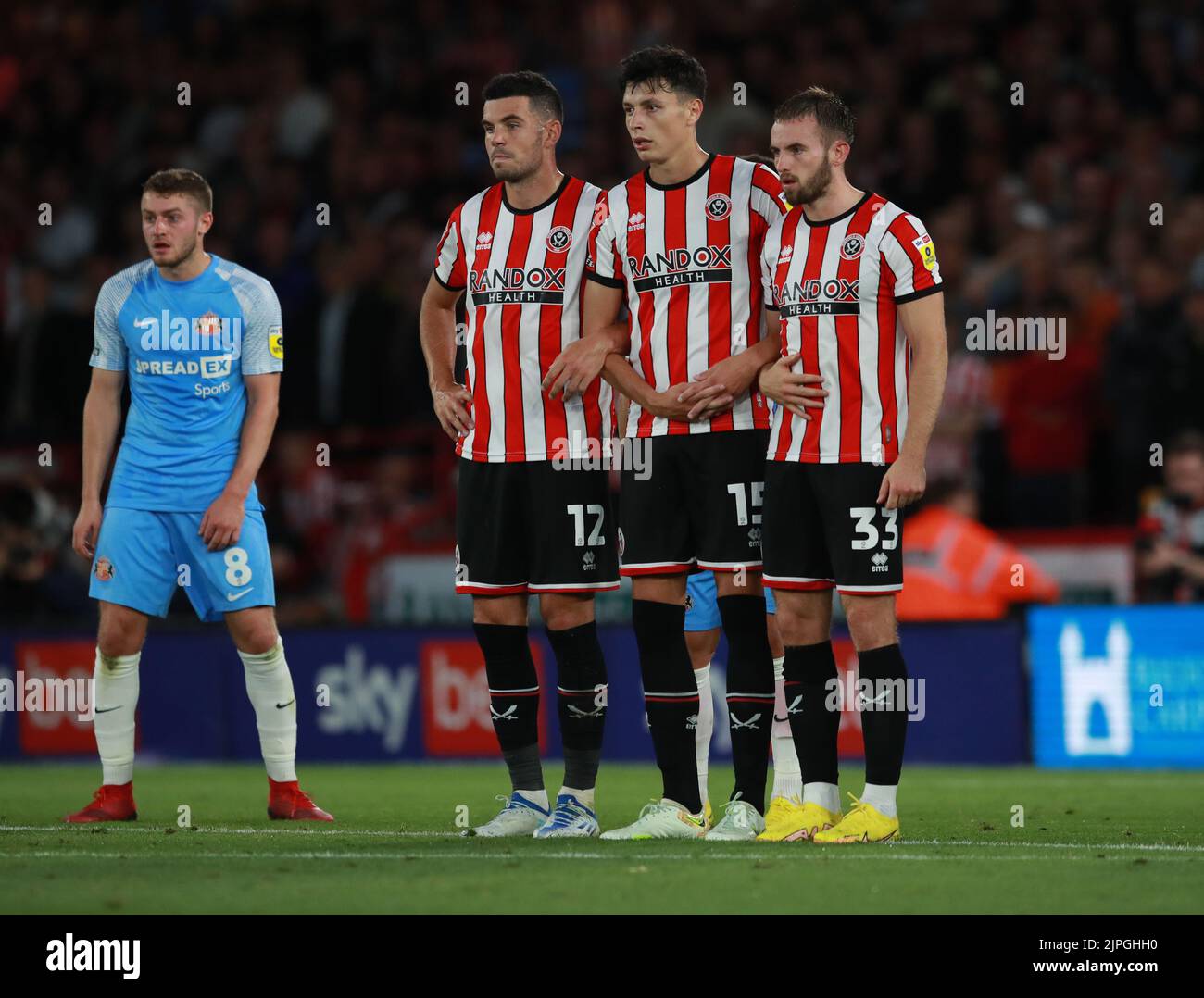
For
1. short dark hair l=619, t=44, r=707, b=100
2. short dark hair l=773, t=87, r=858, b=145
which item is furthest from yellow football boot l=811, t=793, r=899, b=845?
short dark hair l=619, t=44, r=707, b=100

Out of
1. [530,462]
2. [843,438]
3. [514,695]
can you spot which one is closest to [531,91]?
[530,462]

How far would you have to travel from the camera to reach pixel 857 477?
21.1ft

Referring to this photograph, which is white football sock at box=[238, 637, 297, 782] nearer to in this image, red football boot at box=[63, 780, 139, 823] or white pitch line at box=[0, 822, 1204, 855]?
white pitch line at box=[0, 822, 1204, 855]

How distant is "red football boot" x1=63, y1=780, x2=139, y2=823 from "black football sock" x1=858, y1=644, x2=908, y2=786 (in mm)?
3051

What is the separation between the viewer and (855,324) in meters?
6.52

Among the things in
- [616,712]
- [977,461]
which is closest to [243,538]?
[616,712]

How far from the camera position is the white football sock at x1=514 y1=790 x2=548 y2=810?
7195mm

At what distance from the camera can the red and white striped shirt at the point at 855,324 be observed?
6.45 metres

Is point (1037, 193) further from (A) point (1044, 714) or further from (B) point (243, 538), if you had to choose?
(B) point (243, 538)

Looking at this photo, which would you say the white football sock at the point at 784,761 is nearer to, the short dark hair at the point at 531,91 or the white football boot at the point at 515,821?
the white football boot at the point at 515,821

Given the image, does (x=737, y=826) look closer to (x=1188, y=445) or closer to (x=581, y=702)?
(x=581, y=702)

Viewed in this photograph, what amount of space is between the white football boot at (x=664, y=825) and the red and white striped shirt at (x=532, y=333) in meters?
1.27

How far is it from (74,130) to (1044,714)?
10783 millimetres

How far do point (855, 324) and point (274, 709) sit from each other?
112 inches
